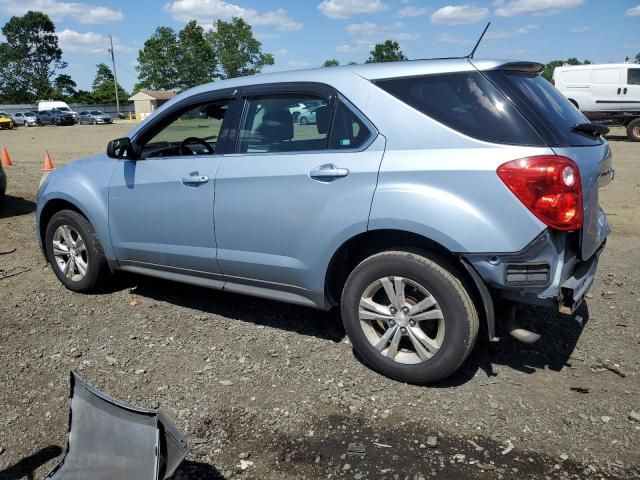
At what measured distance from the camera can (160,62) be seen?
101 meters

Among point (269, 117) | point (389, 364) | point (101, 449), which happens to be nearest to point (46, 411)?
point (101, 449)

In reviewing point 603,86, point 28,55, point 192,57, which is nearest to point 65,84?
point 28,55

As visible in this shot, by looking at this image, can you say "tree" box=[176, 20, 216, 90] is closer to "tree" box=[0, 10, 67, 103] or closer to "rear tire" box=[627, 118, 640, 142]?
"tree" box=[0, 10, 67, 103]

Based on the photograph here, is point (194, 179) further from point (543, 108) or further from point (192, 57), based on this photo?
point (192, 57)

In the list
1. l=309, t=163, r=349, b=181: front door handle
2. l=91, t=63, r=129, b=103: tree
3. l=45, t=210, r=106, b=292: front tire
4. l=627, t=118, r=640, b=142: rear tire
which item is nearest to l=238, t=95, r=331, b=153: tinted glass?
l=309, t=163, r=349, b=181: front door handle

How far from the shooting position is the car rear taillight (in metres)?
2.86

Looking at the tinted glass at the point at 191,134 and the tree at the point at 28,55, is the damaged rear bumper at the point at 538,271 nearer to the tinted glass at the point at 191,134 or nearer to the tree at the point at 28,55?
the tinted glass at the point at 191,134

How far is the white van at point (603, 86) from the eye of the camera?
18.7m

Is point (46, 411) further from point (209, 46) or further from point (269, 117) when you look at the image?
point (209, 46)

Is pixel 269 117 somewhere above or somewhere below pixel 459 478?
above

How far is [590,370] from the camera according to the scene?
11.7ft

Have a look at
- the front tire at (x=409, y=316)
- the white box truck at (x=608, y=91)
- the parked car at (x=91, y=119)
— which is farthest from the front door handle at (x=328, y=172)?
the parked car at (x=91, y=119)

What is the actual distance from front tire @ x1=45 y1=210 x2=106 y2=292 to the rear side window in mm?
2864

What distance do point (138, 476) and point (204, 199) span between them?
6.98ft
